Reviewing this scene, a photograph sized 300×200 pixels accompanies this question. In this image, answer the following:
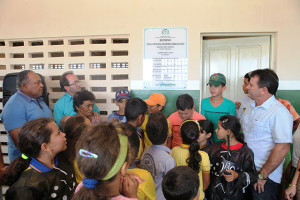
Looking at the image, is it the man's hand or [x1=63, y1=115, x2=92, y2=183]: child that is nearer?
[x1=63, y1=115, x2=92, y2=183]: child

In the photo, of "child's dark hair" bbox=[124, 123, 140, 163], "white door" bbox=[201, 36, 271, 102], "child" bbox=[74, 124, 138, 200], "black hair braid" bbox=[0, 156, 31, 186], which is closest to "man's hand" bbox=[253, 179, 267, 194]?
"child's dark hair" bbox=[124, 123, 140, 163]

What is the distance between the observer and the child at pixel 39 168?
3.47 feet

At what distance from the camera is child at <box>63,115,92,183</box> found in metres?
1.40

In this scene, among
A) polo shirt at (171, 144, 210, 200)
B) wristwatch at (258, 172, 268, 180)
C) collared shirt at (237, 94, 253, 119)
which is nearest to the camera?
polo shirt at (171, 144, 210, 200)

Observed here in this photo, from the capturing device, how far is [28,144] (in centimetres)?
114

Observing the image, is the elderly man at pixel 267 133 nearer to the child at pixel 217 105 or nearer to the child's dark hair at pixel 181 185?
the child at pixel 217 105

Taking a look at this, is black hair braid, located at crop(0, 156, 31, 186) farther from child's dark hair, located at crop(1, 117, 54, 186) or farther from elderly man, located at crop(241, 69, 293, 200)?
elderly man, located at crop(241, 69, 293, 200)

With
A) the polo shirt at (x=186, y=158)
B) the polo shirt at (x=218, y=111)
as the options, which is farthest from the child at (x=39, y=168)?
the polo shirt at (x=218, y=111)

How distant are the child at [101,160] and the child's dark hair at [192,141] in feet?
2.32

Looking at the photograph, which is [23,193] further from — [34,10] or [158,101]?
[34,10]

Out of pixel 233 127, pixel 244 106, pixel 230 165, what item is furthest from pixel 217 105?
pixel 230 165

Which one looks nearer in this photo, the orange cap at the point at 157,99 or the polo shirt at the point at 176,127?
the polo shirt at the point at 176,127

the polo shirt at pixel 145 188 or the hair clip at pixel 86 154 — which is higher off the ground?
the hair clip at pixel 86 154

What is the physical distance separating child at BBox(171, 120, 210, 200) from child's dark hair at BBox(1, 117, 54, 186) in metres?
0.95
